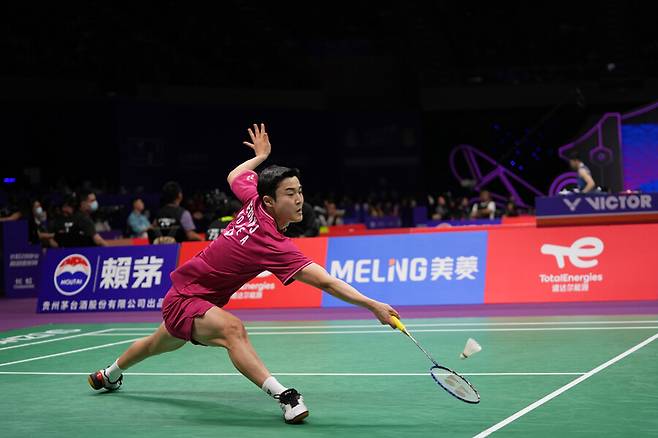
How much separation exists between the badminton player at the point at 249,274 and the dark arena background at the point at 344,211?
0.03 metres

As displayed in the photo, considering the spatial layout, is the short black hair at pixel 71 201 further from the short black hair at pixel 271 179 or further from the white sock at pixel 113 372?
the short black hair at pixel 271 179

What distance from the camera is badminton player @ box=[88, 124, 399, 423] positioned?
5832 mm

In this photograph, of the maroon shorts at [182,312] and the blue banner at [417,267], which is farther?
the blue banner at [417,267]

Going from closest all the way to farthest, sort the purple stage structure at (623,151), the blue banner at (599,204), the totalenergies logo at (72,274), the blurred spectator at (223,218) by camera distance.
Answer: the blurred spectator at (223,218) < the blue banner at (599,204) < the totalenergies logo at (72,274) < the purple stage structure at (623,151)

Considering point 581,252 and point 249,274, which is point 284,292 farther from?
point 249,274

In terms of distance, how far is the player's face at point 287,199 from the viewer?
6.01m

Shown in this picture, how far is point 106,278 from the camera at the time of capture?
14.9 meters

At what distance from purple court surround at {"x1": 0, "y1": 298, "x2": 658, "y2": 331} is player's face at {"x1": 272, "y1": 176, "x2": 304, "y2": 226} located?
6413 mm

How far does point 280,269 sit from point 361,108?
31.4 m

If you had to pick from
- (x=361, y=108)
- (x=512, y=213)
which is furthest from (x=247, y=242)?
(x=361, y=108)

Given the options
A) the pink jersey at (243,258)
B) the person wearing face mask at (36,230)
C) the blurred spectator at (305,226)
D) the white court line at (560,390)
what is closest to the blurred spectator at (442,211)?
the person wearing face mask at (36,230)

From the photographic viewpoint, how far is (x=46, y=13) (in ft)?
97.7

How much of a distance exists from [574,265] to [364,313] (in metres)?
2.73

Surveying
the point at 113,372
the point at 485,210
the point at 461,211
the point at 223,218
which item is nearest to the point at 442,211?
the point at 461,211
